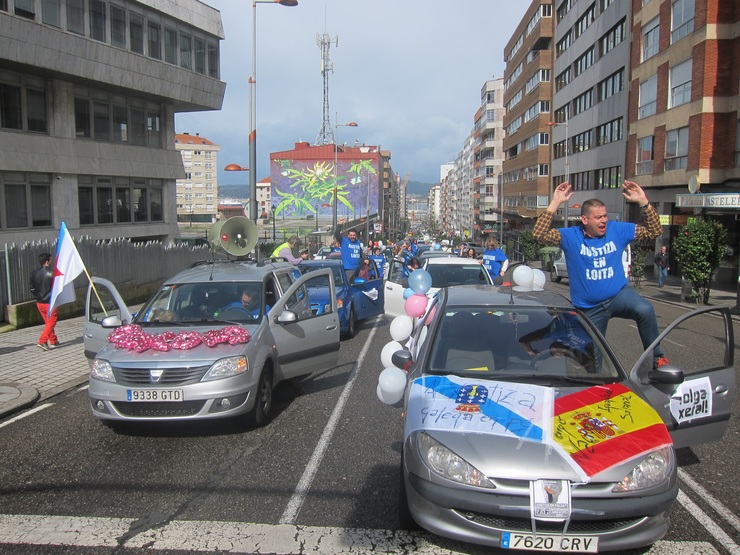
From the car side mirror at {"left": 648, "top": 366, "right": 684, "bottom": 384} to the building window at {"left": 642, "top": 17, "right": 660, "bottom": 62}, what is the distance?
1197 inches

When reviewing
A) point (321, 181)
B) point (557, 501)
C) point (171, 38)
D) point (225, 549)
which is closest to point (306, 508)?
point (225, 549)

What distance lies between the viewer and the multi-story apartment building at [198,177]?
140 m

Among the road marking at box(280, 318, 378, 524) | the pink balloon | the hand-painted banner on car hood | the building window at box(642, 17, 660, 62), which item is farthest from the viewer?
the building window at box(642, 17, 660, 62)

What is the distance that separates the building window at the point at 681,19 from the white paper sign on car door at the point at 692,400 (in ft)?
87.4

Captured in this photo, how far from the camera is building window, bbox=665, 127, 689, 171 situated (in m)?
27.5

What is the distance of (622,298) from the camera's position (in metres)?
5.53

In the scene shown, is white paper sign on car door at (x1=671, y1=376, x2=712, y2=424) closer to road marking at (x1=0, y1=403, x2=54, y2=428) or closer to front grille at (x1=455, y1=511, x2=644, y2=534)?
front grille at (x1=455, y1=511, x2=644, y2=534)

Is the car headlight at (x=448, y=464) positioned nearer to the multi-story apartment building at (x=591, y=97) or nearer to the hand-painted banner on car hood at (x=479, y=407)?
the hand-painted banner on car hood at (x=479, y=407)

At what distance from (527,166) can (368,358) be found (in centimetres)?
5572

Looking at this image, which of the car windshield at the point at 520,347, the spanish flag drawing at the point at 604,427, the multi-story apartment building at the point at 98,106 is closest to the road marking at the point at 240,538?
the spanish flag drawing at the point at 604,427

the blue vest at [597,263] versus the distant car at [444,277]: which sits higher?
the blue vest at [597,263]

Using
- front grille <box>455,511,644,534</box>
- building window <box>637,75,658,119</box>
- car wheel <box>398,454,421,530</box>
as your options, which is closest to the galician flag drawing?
car wheel <box>398,454,421,530</box>

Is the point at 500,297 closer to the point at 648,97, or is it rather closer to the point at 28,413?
the point at 28,413

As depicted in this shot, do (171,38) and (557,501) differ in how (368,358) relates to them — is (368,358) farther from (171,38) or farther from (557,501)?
(171,38)
